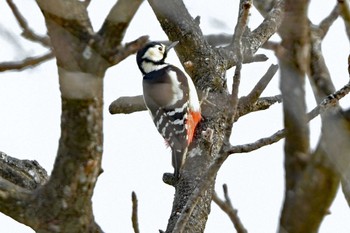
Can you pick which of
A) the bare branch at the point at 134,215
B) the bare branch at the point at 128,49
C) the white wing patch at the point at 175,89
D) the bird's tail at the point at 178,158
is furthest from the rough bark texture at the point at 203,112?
the white wing patch at the point at 175,89

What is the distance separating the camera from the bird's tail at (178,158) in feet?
16.8

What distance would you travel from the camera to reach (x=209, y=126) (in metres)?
4.91

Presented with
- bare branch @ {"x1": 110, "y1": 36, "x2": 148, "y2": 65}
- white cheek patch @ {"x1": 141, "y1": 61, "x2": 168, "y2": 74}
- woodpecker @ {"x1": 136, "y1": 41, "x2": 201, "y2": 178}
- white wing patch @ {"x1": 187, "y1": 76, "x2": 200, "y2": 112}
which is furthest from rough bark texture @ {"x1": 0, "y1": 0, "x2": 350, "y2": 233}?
white cheek patch @ {"x1": 141, "y1": 61, "x2": 168, "y2": 74}

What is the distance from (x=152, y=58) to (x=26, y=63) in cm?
473

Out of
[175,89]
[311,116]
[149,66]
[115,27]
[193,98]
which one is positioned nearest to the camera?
[115,27]

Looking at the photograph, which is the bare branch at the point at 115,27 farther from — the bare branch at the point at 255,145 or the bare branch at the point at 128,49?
the bare branch at the point at 255,145

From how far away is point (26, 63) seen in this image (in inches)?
122

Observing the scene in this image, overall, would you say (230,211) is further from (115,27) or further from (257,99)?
(257,99)

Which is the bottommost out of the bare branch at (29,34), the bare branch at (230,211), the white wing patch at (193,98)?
the bare branch at (230,211)

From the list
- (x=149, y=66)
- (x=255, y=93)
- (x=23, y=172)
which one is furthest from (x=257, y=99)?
(x=149, y=66)

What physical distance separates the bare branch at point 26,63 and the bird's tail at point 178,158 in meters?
1.77

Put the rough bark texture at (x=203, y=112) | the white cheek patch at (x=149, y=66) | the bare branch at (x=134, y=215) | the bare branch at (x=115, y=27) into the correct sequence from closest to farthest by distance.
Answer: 1. the rough bark texture at (x=203, y=112)
2. the bare branch at (x=115, y=27)
3. the bare branch at (x=134, y=215)
4. the white cheek patch at (x=149, y=66)

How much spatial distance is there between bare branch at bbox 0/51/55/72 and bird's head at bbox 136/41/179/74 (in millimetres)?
4519

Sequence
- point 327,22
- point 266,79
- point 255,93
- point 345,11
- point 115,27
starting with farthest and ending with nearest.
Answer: point 255,93 → point 266,79 → point 327,22 → point 115,27 → point 345,11
